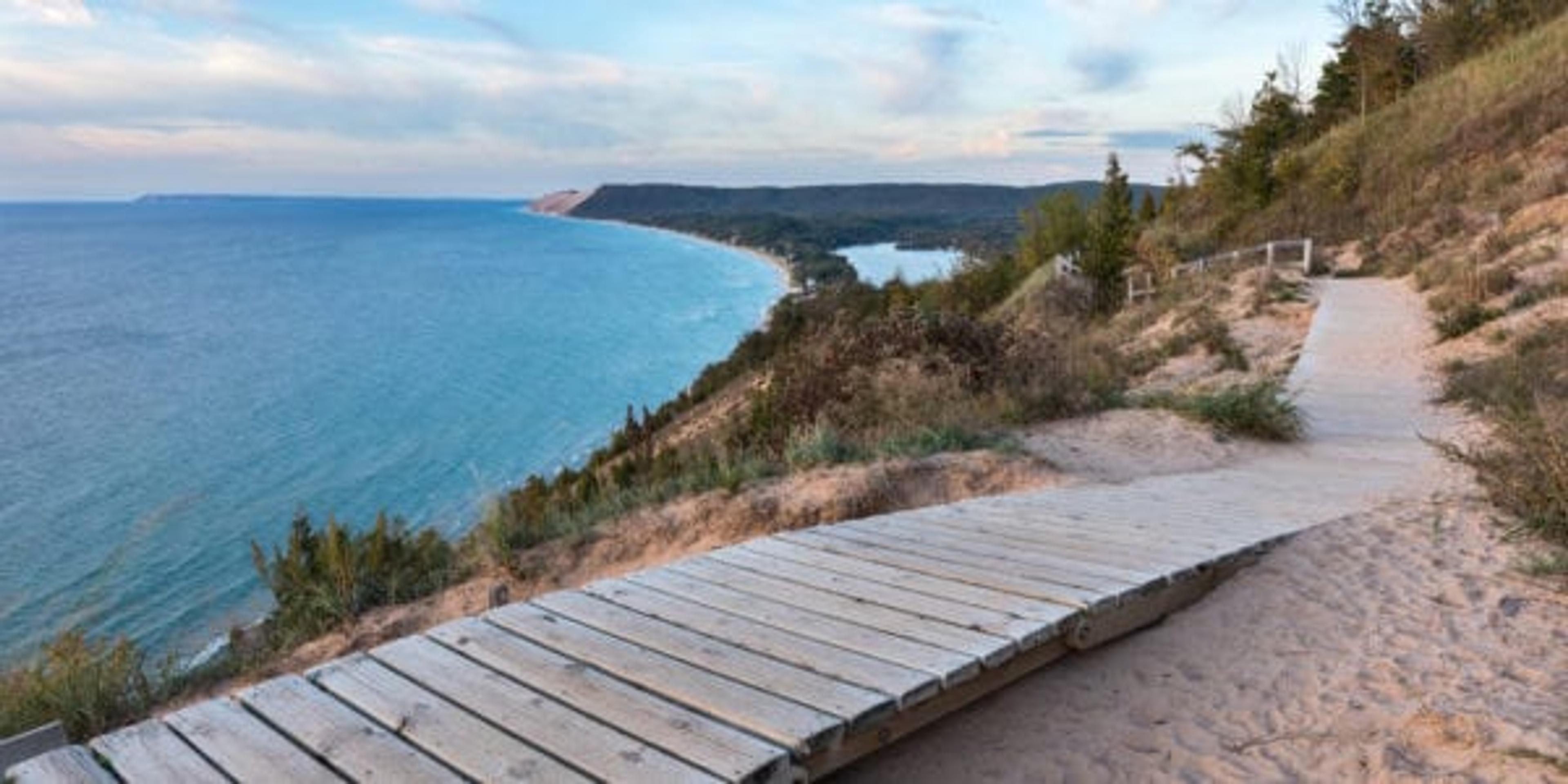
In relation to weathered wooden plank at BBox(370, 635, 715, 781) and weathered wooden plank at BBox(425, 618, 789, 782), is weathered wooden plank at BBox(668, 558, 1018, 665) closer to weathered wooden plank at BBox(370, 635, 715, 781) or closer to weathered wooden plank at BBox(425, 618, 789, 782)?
weathered wooden plank at BBox(425, 618, 789, 782)

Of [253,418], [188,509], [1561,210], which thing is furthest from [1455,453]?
[253,418]

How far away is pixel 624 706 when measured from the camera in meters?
2.89

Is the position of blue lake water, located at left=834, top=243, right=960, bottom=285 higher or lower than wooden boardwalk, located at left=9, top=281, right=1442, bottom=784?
lower

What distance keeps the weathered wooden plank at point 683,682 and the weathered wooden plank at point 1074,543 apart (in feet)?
6.54

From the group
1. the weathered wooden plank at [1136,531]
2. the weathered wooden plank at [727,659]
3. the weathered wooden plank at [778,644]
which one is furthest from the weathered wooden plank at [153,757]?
the weathered wooden plank at [1136,531]

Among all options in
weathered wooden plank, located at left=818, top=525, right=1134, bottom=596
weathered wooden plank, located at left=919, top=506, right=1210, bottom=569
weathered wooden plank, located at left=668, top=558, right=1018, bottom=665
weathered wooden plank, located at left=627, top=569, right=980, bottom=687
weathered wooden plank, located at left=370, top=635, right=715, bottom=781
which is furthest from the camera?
weathered wooden plank, located at left=919, top=506, right=1210, bottom=569

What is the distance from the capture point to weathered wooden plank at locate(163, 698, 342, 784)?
2564 mm

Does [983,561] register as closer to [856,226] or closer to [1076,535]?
[1076,535]

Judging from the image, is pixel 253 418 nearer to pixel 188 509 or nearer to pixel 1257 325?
pixel 188 509

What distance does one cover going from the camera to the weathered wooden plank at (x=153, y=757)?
2578 mm

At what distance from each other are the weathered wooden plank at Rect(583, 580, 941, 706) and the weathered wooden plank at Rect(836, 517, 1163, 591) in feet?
4.04

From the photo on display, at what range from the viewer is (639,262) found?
127 meters

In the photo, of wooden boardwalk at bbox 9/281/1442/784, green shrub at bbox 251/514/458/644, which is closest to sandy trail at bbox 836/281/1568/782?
wooden boardwalk at bbox 9/281/1442/784

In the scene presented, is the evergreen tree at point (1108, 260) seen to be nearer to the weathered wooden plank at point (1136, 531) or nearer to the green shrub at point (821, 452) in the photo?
the green shrub at point (821, 452)
